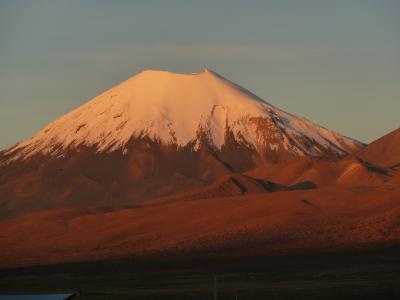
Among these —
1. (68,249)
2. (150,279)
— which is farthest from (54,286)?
(68,249)

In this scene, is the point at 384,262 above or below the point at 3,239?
below

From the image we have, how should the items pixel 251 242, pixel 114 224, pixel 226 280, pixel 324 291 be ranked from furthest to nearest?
pixel 114 224 < pixel 251 242 < pixel 226 280 < pixel 324 291

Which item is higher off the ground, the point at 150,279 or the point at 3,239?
the point at 3,239

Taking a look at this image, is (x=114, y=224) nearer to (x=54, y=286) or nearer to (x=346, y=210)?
(x=346, y=210)

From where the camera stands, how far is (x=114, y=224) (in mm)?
136125

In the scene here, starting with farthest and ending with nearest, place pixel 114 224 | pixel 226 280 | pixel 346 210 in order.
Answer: pixel 114 224
pixel 346 210
pixel 226 280

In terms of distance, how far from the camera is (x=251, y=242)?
361 feet

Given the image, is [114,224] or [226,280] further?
[114,224]

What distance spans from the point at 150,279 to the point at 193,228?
42.3 meters

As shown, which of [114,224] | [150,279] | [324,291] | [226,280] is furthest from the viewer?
[114,224]

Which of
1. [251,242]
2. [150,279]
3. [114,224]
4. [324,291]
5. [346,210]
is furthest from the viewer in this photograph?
[114,224]

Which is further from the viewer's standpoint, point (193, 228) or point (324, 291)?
point (193, 228)

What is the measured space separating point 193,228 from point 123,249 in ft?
39.1

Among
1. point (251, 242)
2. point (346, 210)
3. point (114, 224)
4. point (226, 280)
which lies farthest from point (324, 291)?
point (114, 224)
